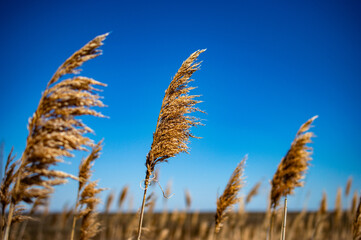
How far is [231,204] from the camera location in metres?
4.52

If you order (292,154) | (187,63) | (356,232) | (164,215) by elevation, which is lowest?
(164,215)

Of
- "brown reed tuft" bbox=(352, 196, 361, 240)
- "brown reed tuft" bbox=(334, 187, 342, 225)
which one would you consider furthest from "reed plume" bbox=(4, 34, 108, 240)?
"brown reed tuft" bbox=(334, 187, 342, 225)

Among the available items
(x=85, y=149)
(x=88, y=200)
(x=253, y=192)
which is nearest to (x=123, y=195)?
(x=253, y=192)

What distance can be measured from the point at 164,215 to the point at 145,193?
1510 centimetres

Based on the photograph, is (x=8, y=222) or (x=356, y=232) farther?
(x=356, y=232)

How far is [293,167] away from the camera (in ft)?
13.2

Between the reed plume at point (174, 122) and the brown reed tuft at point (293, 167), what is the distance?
1.69 m

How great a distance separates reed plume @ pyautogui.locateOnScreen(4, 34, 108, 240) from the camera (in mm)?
2334

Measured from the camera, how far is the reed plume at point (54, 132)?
2.33 metres

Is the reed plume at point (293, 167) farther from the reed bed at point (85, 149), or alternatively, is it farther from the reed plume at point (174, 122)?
the reed plume at point (174, 122)

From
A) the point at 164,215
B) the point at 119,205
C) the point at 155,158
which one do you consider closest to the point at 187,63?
the point at 155,158

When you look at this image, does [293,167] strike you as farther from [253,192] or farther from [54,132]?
[253,192]

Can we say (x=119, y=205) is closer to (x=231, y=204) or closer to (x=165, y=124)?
(x=231, y=204)

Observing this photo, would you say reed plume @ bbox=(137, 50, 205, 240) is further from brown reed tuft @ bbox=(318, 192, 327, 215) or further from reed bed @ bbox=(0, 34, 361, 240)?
brown reed tuft @ bbox=(318, 192, 327, 215)
